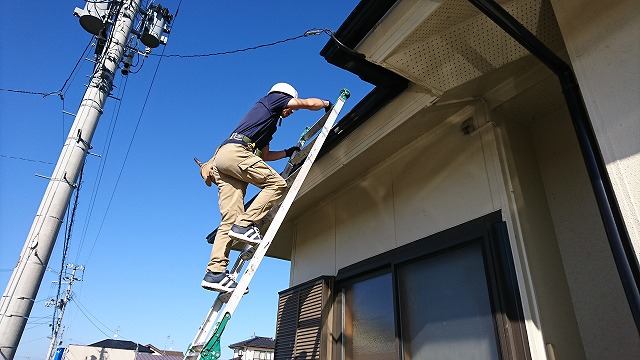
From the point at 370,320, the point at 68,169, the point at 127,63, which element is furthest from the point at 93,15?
the point at 370,320

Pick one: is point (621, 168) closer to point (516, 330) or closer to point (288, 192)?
point (516, 330)

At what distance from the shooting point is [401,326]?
9.00 feet

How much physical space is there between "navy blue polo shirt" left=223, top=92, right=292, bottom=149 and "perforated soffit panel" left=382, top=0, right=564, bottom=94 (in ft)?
3.00

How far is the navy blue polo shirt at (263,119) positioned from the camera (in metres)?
2.71

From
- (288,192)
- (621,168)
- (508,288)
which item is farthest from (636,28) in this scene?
(288,192)

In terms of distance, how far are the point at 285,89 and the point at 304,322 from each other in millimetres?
2106

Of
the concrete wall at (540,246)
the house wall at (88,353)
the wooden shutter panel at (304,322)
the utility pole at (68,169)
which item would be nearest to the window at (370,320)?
the wooden shutter panel at (304,322)

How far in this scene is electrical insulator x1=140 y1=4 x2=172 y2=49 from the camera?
768 centimetres

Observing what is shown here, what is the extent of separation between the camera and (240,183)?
265cm

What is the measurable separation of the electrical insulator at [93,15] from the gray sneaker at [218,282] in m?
6.20

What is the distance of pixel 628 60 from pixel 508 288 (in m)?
1.28

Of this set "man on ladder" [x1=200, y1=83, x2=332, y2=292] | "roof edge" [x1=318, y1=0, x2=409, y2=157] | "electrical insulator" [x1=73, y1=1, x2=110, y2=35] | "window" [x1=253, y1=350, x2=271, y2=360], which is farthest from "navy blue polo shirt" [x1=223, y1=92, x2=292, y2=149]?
"window" [x1=253, y1=350, x2=271, y2=360]

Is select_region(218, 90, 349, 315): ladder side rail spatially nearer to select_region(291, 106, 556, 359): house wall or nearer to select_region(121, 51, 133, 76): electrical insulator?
select_region(291, 106, 556, 359): house wall

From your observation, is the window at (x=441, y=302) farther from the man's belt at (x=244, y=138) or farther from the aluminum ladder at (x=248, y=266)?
the man's belt at (x=244, y=138)
